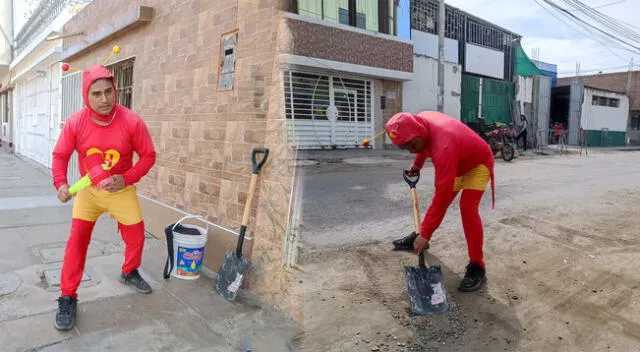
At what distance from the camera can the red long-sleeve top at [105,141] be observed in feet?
10.9

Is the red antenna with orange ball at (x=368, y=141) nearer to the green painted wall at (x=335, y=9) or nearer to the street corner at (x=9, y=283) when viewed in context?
the green painted wall at (x=335, y=9)

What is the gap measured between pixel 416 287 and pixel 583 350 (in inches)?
37.1

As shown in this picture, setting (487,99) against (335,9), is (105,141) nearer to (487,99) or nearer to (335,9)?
(335,9)

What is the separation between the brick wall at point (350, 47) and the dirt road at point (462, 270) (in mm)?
684

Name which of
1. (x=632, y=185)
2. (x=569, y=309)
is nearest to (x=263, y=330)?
(x=569, y=309)

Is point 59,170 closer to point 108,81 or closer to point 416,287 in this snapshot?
point 108,81

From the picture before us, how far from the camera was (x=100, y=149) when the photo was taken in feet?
11.3

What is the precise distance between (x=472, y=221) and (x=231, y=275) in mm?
1744

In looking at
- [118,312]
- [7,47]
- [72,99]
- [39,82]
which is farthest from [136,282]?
[7,47]

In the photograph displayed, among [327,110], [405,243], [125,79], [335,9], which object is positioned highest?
[125,79]

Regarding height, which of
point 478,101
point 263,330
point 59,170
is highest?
point 478,101

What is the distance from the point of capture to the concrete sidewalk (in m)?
2.88

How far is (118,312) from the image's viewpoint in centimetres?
328

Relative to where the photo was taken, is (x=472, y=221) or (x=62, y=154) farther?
(x=472, y=221)
